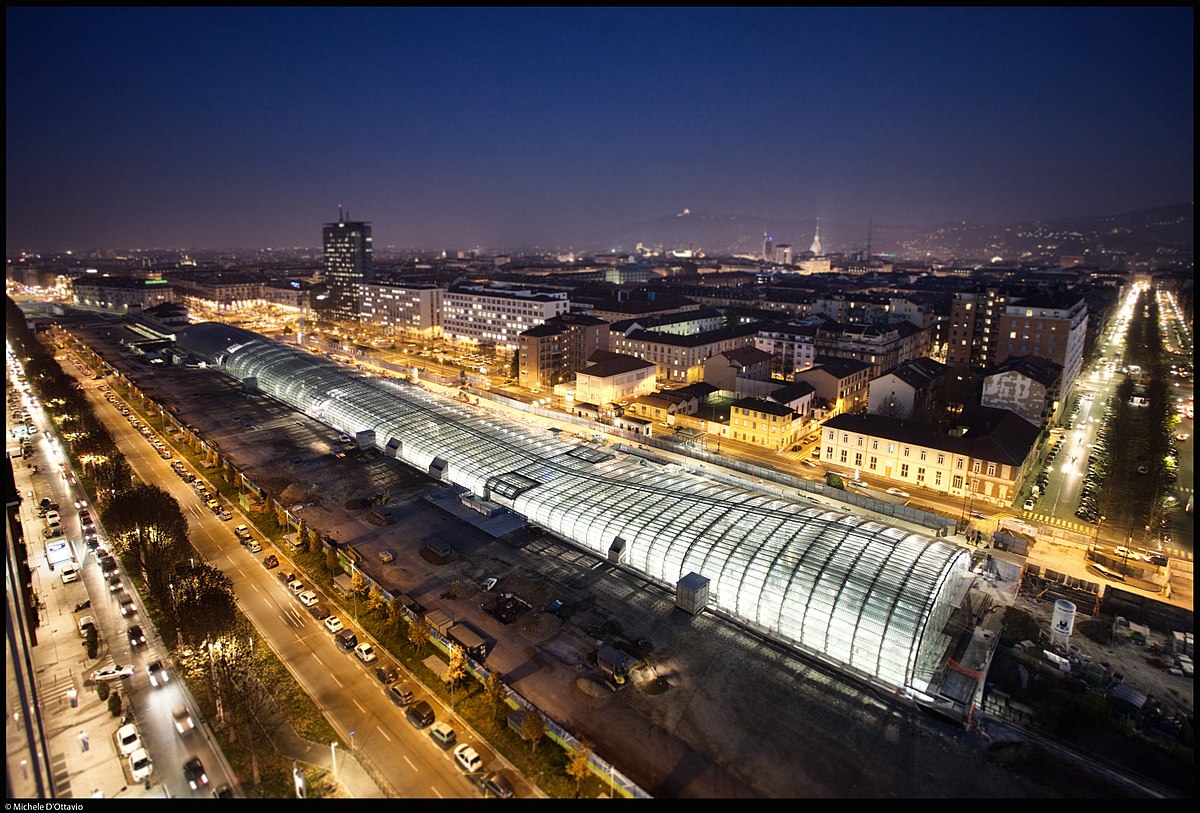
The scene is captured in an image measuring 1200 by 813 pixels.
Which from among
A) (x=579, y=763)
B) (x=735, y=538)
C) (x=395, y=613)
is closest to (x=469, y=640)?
(x=395, y=613)

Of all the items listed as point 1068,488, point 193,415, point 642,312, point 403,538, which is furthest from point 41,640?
point 642,312

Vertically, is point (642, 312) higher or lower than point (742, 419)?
higher

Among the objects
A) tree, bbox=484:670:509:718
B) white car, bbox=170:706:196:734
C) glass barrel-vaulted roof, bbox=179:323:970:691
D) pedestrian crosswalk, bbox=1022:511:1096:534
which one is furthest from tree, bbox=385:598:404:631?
pedestrian crosswalk, bbox=1022:511:1096:534

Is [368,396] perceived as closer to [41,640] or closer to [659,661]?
[41,640]

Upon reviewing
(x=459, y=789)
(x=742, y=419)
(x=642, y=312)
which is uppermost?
(x=642, y=312)

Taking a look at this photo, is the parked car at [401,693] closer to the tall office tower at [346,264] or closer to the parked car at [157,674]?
the parked car at [157,674]
